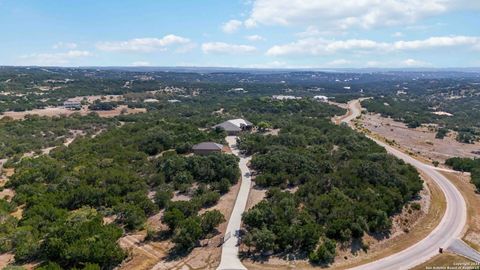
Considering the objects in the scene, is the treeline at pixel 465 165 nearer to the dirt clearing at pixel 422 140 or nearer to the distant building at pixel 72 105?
the dirt clearing at pixel 422 140

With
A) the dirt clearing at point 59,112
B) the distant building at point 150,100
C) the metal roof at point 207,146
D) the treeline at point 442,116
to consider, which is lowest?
the treeline at point 442,116

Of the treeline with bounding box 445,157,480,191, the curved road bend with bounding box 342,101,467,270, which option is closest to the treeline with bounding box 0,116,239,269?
the curved road bend with bounding box 342,101,467,270

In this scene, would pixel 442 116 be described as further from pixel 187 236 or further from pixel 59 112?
pixel 59 112

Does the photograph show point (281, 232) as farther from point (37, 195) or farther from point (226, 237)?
point (37, 195)

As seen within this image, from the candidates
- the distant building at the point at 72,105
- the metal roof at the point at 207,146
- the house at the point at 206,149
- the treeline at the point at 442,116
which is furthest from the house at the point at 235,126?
the distant building at the point at 72,105

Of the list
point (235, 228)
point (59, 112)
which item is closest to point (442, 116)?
point (235, 228)

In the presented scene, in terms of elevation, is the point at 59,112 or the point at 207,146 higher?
the point at 207,146
